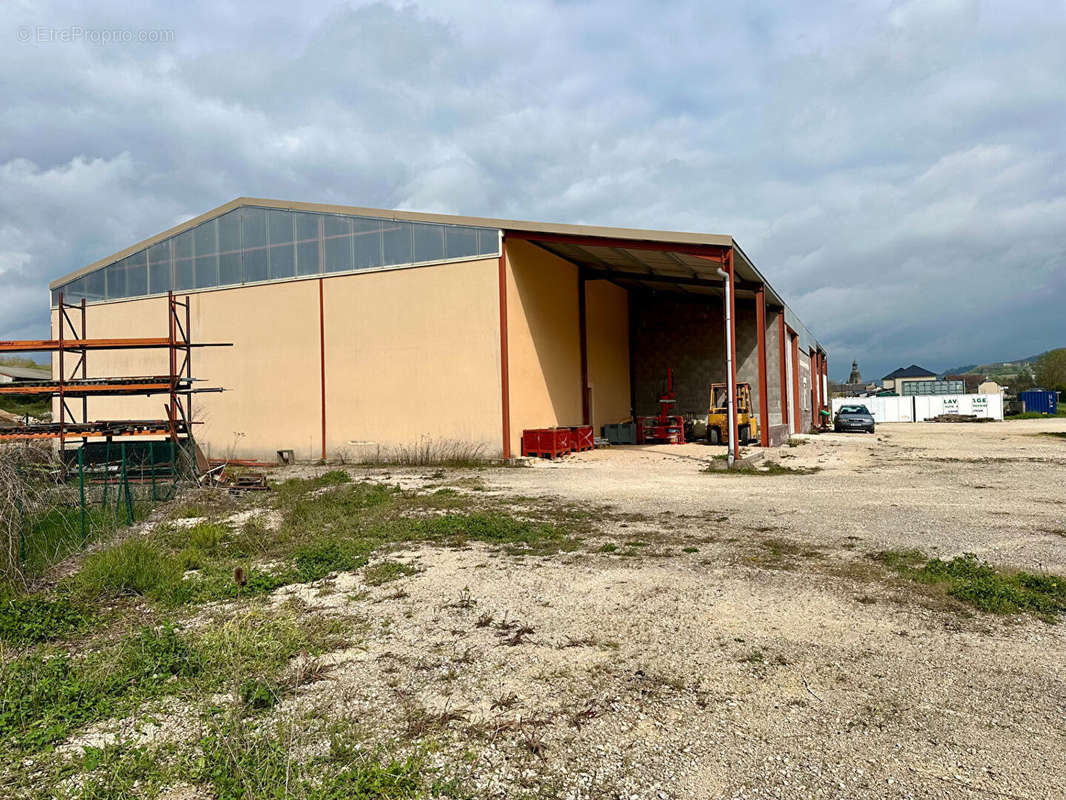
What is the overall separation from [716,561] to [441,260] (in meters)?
14.6

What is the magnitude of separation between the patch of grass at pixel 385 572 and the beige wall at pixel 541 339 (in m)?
11.9

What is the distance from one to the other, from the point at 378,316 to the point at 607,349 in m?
11.2

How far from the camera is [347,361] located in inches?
804

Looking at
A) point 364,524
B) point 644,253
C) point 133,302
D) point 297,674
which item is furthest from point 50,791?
point 133,302

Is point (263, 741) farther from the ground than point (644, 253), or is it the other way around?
point (644, 253)

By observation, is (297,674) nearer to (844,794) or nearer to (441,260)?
(844,794)

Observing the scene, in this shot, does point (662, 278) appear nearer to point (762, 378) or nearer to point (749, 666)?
point (762, 378)

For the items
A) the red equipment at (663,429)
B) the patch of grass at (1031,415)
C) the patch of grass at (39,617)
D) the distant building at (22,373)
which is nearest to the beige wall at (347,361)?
the red equipment at (663,429)

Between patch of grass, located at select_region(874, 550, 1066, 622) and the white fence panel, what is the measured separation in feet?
147

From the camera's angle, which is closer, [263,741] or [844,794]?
[844,794]

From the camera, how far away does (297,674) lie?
13.9ft

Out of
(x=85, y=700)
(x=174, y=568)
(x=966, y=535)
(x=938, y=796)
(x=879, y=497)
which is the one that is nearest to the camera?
(x=938, y=796)

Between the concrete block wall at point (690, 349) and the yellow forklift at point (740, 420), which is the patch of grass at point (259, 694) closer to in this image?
the yellow forklift at point (740, 420)

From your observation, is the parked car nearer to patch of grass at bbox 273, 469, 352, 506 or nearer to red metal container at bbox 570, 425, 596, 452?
red metal container at bbox 570, 425, 596, 452
